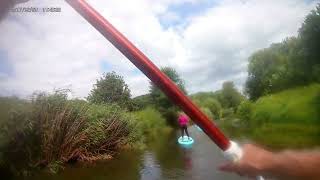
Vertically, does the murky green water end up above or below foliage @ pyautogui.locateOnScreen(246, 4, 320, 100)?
below

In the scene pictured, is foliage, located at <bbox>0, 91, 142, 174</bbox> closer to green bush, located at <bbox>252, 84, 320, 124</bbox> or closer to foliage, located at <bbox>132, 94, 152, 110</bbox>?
green bush, located at <bbox>252, 84, 320, 124</bbox>

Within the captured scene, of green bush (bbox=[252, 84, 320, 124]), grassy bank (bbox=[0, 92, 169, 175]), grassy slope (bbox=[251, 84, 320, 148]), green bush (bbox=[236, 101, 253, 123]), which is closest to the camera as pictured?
grassy bank (bbox=[0, 92, 169, 175])

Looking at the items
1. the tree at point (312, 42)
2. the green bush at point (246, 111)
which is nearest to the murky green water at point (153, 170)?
the tree at point (312, 42)

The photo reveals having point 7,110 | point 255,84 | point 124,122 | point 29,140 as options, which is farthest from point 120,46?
point 255,84

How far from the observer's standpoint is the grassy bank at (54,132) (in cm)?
1091

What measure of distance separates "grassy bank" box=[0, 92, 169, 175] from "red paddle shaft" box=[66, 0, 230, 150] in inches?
341

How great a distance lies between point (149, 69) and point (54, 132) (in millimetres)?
11800

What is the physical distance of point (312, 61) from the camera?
3400cm

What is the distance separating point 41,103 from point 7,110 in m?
2.21

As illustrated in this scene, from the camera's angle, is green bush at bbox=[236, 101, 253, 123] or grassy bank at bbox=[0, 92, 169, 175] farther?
green bush at bbox=[236, 101, 253, 123]

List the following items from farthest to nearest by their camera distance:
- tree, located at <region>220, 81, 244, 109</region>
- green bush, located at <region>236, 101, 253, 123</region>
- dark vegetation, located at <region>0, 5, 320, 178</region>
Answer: tree, located at <region>220, 81, 244, 109</region>
green bush, located at <region>236, 101, 253, 123</region>
dark vegetation, located at <region>0, 5, 320, 178</region>

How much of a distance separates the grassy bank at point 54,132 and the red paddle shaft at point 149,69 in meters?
8.65

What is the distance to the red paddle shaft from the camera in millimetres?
1905

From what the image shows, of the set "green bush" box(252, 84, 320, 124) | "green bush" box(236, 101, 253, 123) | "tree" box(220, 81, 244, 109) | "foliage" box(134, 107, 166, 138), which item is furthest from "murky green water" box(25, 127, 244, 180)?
"tree" box(220, 81, 244, 109)
